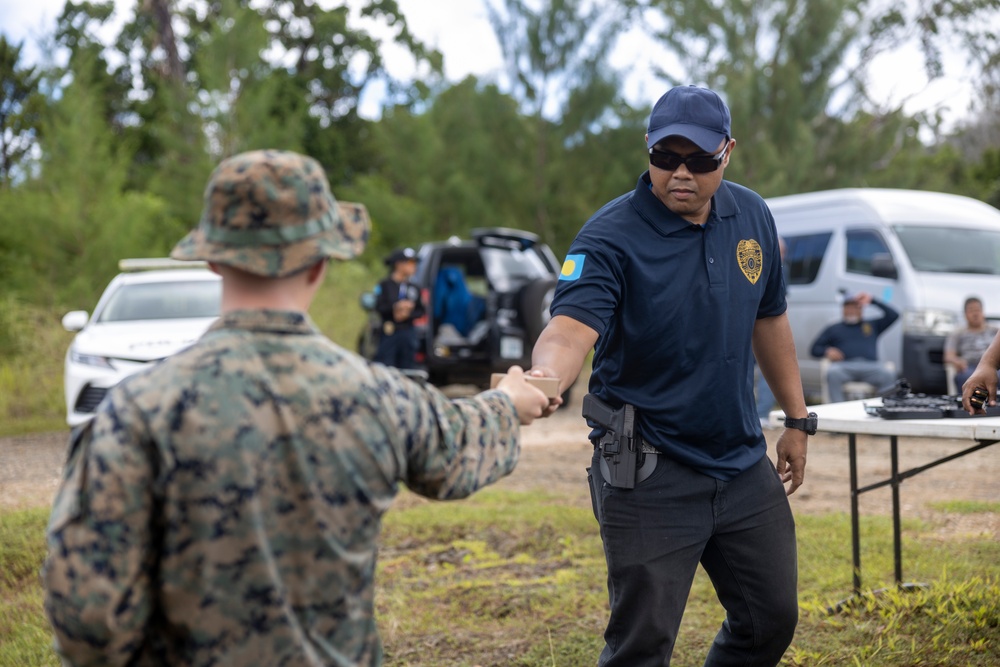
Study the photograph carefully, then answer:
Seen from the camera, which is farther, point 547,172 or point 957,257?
point 547,172

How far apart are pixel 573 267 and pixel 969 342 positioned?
8061 millimetres

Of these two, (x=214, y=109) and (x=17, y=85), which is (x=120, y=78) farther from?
(x=214, y=109)

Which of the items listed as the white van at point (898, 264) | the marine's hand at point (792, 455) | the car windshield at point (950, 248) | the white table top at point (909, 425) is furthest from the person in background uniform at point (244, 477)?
the car windshield at point (950, 248)

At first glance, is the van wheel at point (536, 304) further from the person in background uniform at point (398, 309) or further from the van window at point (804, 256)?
the van window at point (804, 256)

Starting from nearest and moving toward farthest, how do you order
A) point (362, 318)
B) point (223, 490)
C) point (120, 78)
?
point (223, 490), point (362, 318), point (120, 78)

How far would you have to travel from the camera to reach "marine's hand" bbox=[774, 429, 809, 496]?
3.42m

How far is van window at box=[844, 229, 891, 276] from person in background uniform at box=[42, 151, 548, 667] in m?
10.2

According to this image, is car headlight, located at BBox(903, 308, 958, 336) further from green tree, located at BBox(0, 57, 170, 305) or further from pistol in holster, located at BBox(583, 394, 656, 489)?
green tree, located at BBox(0, 57, 170, 305)

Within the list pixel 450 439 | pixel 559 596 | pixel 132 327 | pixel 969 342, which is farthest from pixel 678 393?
pixel 132 327

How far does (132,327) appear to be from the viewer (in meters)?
10.1

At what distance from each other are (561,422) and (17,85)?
15117 millimetres

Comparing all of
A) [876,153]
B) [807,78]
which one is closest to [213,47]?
Answer: [807,78]

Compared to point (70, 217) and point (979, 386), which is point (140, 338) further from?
point (979, 386)

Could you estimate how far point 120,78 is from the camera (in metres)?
31.4
